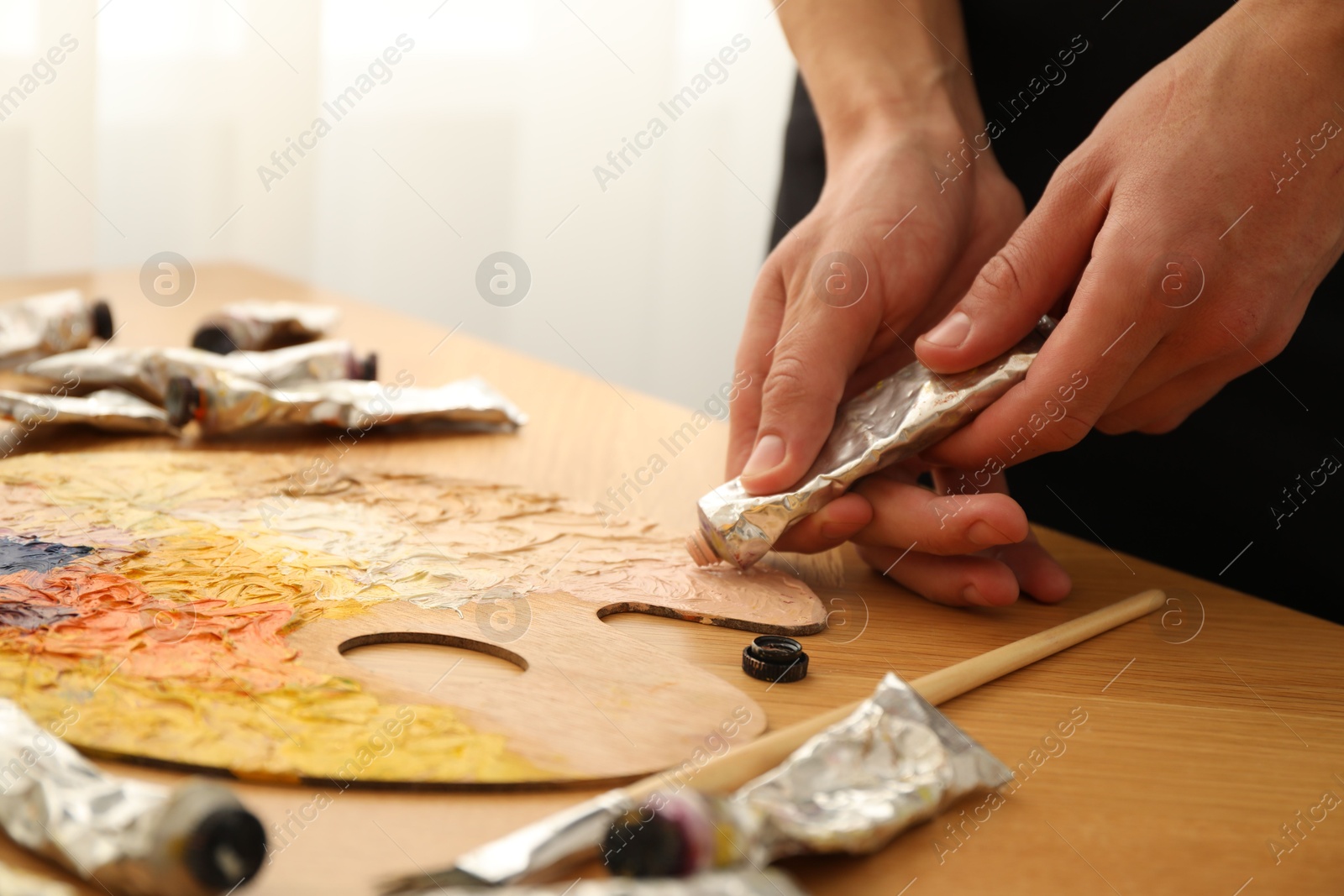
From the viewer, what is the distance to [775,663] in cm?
64

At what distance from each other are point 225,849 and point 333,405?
69 cm

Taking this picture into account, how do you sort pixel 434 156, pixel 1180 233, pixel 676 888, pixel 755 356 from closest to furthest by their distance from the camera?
pixel 676 888 < pixel 1180 233 < pixel 755 356 < pixel 434 156

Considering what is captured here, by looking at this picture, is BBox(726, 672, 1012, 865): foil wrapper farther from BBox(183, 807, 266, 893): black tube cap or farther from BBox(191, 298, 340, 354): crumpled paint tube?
BBox(191, 298, 340, 354): crumpled paint tube

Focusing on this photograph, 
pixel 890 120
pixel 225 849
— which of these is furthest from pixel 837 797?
pixel 890 120

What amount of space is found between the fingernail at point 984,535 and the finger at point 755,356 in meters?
0.21

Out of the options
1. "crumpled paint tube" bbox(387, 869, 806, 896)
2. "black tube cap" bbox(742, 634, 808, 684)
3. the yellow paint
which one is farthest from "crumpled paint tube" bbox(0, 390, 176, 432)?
"crumpled paint tube" bbox(387, 869, 806, 896)

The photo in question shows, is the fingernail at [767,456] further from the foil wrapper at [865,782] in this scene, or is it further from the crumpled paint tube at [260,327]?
the crumpled paint tube at [260,327]

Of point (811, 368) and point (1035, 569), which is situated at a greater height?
point (811, 368)

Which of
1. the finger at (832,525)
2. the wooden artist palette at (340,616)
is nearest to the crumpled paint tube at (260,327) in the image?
the wooden artist palette at (340,616)

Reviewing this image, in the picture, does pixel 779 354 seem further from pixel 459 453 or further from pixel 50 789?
pixel 50 789

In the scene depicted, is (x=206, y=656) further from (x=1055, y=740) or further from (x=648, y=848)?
(x=1055, y=740)

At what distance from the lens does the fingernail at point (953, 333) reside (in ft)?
2.46

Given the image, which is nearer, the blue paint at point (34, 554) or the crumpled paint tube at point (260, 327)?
the blue paint at point (34, 554)

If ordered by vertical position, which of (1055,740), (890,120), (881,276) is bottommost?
(1055,740)
